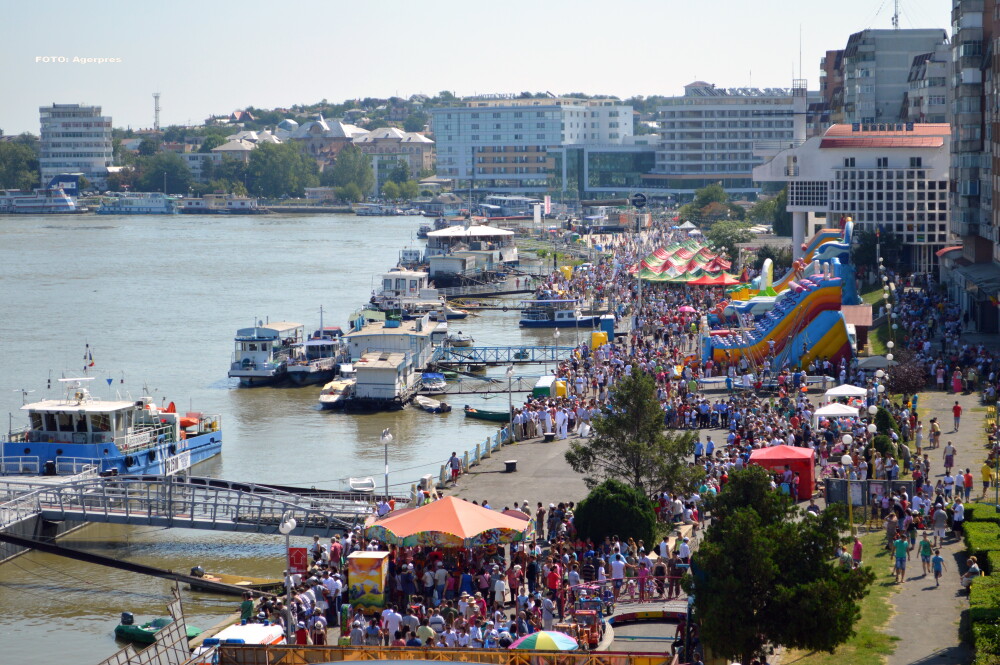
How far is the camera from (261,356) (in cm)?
5022

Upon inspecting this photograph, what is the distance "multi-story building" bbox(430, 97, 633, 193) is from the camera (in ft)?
608

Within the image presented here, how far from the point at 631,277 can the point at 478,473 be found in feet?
150

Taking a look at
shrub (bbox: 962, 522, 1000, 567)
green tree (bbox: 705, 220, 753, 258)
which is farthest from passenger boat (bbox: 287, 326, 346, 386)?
green tree (bbox: 705, 220, 753, 258)

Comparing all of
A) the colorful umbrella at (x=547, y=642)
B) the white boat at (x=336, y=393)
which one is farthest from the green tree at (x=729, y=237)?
the colorful umbrella at (x=547, y=642)

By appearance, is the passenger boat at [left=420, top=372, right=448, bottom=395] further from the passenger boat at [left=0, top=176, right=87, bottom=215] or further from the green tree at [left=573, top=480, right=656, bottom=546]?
the passenger boat at [left=0, top=176, right=87, bottom=215]

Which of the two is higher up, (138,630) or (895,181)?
(895,181)

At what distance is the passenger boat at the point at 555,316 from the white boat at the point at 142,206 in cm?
13456

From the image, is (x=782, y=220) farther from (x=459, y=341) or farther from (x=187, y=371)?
(x=187, y=371)

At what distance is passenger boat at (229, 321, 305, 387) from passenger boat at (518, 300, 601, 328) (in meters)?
17.0

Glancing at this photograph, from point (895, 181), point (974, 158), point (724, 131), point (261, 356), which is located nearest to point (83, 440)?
point (261, 356)

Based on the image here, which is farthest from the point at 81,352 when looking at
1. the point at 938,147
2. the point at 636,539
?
the point at 636,539

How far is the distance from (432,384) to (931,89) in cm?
4447

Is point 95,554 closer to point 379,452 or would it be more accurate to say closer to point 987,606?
point 379,452

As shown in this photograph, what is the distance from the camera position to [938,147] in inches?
2426
